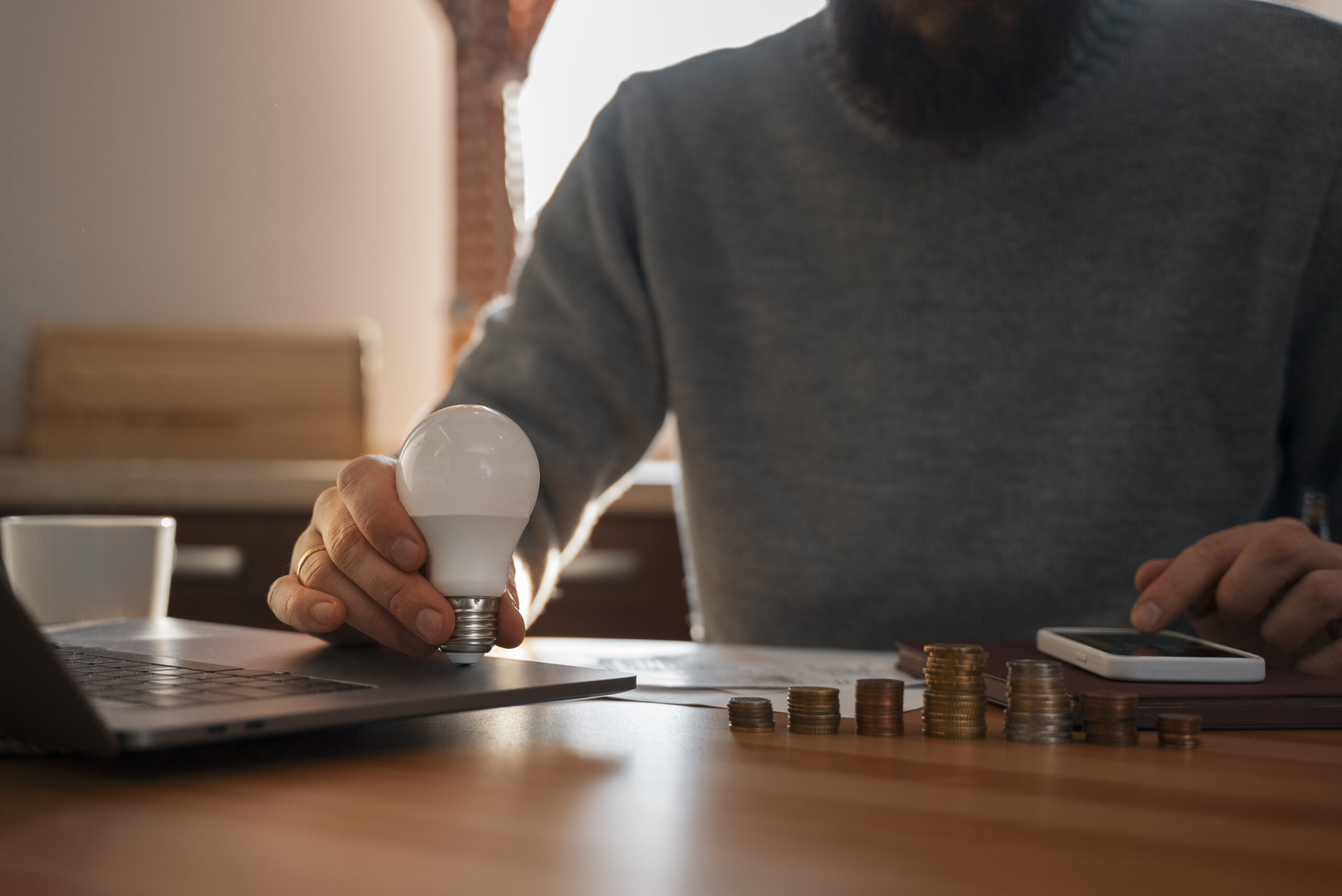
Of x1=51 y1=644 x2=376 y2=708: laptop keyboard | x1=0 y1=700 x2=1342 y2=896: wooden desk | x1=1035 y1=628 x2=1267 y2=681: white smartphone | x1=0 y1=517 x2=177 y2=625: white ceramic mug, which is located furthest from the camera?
x1=0 y1=517 x2=177 y2=625: white ceramic mug

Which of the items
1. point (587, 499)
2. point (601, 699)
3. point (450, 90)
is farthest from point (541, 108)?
point (601, 699)

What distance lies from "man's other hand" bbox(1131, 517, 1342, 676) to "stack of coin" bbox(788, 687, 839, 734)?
0.22m

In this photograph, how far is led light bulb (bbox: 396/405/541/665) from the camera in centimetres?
46

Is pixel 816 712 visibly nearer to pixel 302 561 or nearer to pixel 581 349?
pixel 302 561

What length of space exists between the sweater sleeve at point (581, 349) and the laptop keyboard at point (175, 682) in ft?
1.61

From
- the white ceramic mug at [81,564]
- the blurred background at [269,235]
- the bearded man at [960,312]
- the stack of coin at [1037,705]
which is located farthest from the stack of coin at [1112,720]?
the blurred background at [269,235]

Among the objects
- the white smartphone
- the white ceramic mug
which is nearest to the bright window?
the white ceramic mug

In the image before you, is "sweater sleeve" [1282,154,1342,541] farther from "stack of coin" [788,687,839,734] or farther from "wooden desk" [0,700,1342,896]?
"stack of coin" [788,687,839,734]

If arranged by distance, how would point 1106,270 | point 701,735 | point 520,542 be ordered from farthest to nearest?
1. point 1106,270
2. point 520,542
3. point 701,735

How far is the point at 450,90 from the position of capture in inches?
87.7

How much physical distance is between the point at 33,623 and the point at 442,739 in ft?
0.50

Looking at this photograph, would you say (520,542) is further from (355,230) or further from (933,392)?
(355,230)

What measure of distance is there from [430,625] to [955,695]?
0.72 ft

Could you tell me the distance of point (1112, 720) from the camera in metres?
0.44
